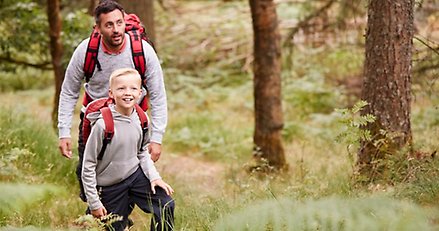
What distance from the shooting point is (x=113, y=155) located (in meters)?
5.09

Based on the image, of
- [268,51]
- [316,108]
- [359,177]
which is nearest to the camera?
[359,177]

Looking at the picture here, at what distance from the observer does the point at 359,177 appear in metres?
6.05

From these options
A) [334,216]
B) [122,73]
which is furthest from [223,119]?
[334,216]

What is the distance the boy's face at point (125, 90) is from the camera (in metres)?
4.93

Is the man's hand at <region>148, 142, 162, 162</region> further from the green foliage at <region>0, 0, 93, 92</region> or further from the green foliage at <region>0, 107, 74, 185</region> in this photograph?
the green foliage at <region>0, 0, 93, 92</region>

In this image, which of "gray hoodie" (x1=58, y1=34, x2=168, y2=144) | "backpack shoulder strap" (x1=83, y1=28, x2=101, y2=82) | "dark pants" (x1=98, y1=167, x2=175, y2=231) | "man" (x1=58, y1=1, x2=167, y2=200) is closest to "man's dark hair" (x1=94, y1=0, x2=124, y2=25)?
"man" (x1=58, y1=1, x2=167, y2=200)

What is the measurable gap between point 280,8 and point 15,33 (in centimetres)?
1097

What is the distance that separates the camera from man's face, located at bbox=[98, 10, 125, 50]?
5234 millimetres

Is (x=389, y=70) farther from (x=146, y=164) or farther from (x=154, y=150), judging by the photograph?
(x=146, y=164)

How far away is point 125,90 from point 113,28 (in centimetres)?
58

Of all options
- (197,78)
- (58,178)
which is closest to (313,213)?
(58,178)

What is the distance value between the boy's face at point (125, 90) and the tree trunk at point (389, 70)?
8.08 feet

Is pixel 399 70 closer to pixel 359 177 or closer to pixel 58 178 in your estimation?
pixel 359 177

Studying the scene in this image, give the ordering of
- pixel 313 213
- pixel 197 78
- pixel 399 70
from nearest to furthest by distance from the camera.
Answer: pixel 313 213
pixel 399 70
pixel 197 78
